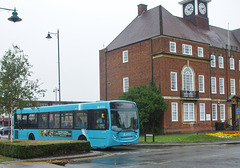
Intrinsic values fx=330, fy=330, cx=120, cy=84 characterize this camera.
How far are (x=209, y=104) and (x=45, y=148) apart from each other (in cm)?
2933

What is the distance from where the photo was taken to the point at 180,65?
124 ft

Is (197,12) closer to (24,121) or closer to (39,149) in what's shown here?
(24,121)

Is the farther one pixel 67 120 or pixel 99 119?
pixel 67 120

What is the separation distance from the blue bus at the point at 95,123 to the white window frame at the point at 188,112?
18498 mm

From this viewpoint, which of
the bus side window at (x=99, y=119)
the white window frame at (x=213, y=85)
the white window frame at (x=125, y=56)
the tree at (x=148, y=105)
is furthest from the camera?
the white window frame at (x=213, y=85)

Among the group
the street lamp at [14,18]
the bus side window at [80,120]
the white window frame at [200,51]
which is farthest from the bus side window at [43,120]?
the white window frame at [200,51]

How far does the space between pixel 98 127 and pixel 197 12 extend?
106 ft

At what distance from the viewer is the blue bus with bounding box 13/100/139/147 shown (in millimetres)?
18859

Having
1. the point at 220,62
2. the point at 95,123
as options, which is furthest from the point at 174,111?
the point at 95,123

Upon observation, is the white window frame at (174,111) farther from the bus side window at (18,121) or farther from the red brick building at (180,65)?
the bus side window at (18,121)

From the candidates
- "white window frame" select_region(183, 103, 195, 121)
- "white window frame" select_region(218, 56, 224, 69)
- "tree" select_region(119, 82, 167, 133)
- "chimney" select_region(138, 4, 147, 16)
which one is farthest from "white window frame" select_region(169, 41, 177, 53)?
"white window frame" select_region(218, 56, 224, 69)

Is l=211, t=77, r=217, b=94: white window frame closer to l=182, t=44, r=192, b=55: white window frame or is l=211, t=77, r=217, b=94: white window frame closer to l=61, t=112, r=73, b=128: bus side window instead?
l=182, t=44, r=192, b=55: white window frame

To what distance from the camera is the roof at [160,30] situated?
38.1 m

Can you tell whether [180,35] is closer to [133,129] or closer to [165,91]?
[165,91]
